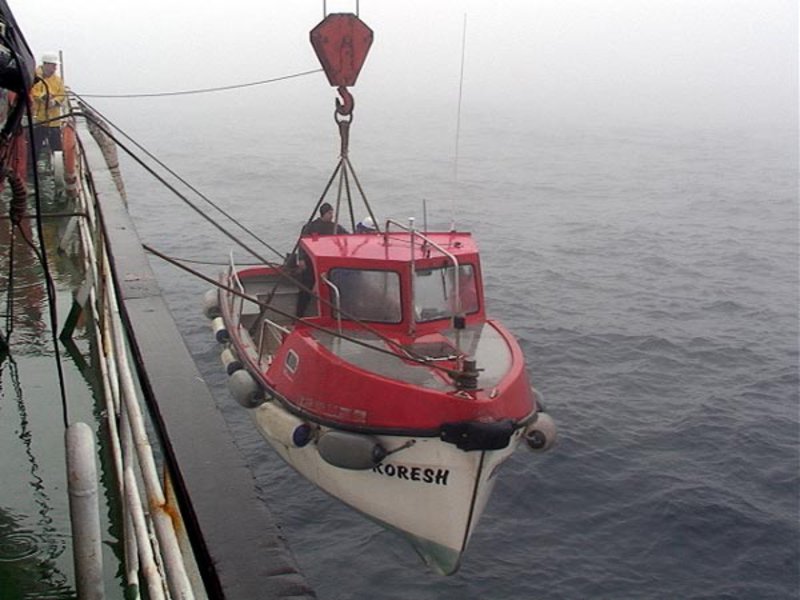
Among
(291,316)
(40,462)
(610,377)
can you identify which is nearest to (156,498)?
(40,462)

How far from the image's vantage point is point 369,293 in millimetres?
9523

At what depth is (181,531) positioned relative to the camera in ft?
5.75

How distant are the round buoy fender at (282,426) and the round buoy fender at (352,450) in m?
0.49

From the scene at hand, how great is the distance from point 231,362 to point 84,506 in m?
8.89

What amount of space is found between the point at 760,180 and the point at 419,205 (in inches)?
899

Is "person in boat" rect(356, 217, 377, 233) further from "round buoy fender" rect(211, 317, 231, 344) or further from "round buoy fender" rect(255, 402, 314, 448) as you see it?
"round buoy fender" rect(255, 402, 314, 448)

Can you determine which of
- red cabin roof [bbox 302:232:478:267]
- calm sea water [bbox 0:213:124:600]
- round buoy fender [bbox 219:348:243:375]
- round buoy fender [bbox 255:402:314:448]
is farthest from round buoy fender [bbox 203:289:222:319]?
calm sea water [bbox 0:213:124:600]

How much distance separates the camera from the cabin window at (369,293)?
9391 millimetres

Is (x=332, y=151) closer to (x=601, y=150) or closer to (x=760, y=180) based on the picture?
(x=601, y=150)

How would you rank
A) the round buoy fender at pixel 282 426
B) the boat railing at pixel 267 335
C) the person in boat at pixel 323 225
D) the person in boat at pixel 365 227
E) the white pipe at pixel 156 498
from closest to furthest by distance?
the white pipe at pixel 156 498 < the round buoy fender at pixel 282 426 < the boat railing at pixel 267 335 < the person in boat at pixel 365 227 < the person in boat at pixel 323 225

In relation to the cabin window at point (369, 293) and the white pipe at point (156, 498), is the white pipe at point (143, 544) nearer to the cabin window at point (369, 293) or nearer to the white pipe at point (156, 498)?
the white pipe at point (156, 498)

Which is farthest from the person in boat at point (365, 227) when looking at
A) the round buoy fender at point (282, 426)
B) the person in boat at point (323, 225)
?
the round buoy fender at point (282, 426)

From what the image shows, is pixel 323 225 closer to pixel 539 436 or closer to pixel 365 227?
pixel 365 227

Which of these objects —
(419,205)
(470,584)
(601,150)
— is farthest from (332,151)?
(470,584)
